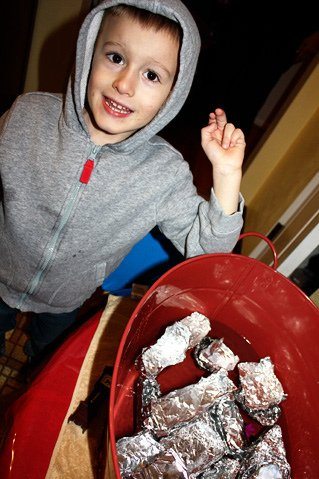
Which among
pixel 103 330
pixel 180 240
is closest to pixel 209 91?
pixel 180 240

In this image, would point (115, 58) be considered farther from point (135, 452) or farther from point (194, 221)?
point (135, 452)

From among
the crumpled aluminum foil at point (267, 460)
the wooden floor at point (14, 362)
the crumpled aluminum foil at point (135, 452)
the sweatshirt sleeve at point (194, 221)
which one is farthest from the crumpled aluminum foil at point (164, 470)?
the wooden floor at point (14, 362)

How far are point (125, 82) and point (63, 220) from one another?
0.28 meters

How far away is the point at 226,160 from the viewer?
63cm

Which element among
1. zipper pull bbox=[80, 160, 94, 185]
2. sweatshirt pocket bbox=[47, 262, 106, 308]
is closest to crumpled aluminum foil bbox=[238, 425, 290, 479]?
sweatshirt pocket bbox=[47, 262, 106, 308]

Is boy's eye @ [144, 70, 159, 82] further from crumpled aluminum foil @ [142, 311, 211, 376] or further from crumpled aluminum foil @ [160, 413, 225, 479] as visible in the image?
crumpled aluminum foil @ [160, 413, 225, 479]

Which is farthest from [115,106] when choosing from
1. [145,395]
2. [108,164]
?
[145,395]

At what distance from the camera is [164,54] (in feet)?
1.71

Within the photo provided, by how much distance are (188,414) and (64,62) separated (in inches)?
54.4

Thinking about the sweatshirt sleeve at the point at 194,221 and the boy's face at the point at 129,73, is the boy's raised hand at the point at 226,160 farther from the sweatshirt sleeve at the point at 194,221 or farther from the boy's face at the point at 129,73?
the boy's face at the point at 129,73

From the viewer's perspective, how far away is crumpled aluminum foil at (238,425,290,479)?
52cm

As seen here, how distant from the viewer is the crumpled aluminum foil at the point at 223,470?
527 millimetres

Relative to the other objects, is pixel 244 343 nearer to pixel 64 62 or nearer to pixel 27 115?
pixel 27 115

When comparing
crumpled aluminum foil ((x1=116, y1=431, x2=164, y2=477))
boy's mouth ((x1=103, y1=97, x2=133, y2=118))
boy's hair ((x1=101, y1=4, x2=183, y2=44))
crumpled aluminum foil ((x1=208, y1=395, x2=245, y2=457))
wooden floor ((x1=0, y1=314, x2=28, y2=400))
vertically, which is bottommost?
wooden floor ((x1=0, y1=314, x2=28, y2=400))
